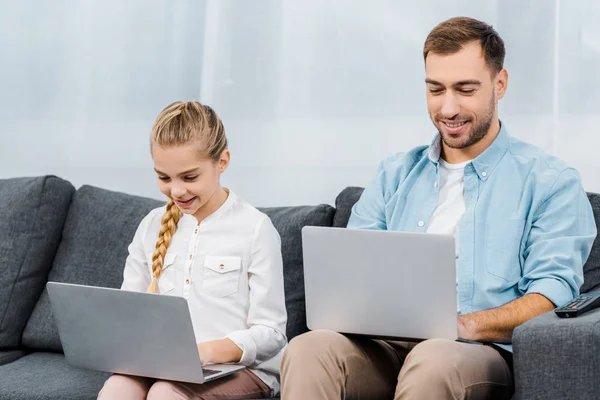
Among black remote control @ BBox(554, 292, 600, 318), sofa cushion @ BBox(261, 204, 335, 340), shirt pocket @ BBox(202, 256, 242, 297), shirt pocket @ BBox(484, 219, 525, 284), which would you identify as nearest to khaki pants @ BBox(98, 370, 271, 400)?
shirt pocket @ BBox(202, 256, 242, 297)

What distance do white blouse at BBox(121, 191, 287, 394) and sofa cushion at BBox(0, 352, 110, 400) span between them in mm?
252

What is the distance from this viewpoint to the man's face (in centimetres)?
212

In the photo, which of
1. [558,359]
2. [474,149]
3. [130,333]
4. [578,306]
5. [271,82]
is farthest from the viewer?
[271,82]

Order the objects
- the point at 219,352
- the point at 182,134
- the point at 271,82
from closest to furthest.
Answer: the point at 219,352 → the point at 182,134 → the point at 271,82

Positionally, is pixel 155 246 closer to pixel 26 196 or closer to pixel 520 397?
pixel 26 196

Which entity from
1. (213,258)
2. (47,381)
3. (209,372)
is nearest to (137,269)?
(213,258)

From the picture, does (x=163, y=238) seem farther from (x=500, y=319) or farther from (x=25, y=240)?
(x=500, y=319)

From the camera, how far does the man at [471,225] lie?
179cm

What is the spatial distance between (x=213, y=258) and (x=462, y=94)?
0.67 meters

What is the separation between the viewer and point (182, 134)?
2100mm

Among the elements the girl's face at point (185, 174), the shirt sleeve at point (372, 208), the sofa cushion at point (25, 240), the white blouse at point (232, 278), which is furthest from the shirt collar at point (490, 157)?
the sofa cushion at point (25, 240)

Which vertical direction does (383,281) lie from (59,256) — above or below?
above

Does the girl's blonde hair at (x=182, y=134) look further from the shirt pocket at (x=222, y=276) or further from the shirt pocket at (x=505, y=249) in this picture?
the shirt pocket at (x=505, y=249)

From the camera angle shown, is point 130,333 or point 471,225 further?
point 471,225
